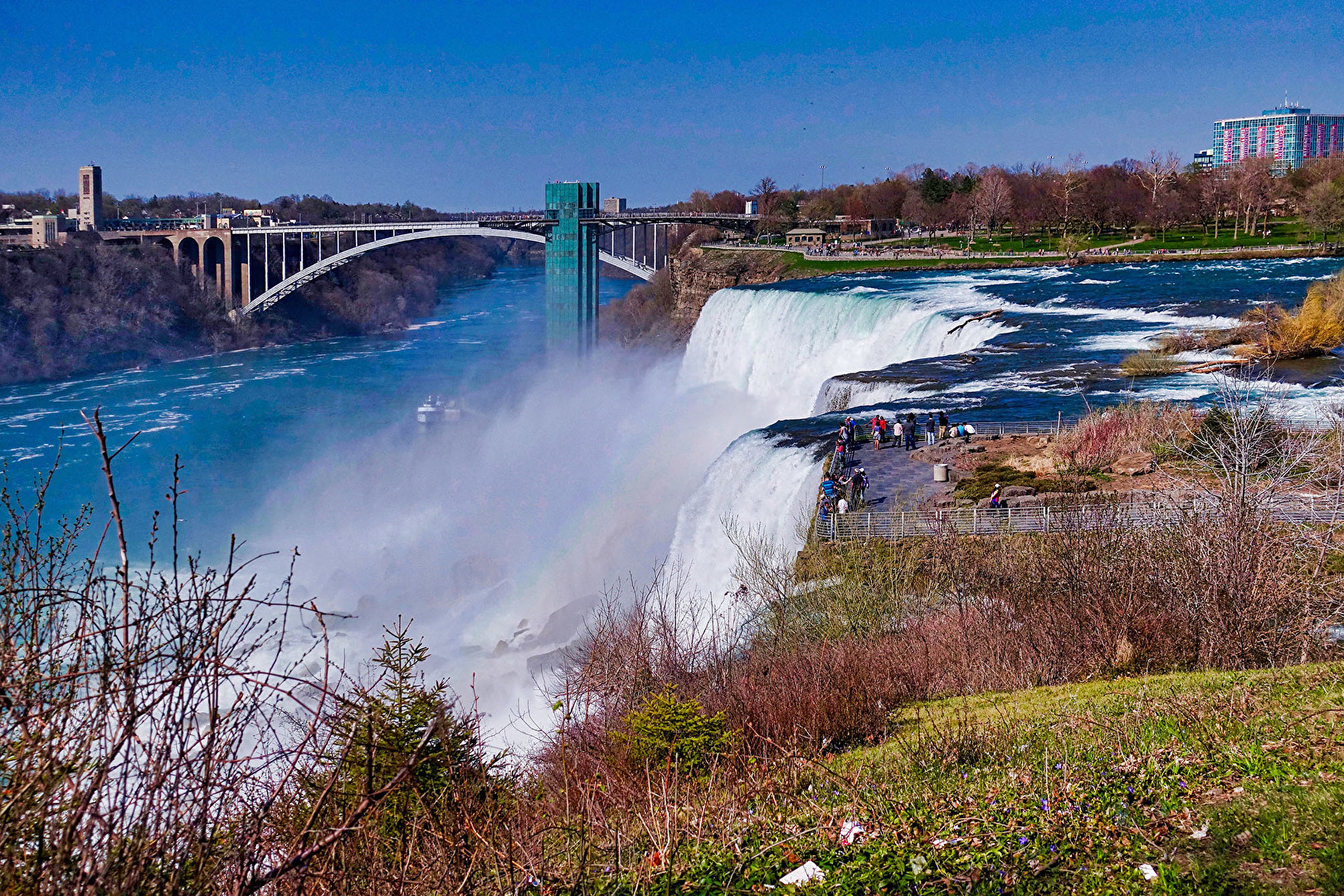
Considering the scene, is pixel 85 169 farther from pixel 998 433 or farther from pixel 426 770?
pixel 426 770

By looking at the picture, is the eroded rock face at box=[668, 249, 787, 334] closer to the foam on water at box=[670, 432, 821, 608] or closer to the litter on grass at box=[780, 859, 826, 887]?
the foam on water at box=[670, 432, 821, 608]

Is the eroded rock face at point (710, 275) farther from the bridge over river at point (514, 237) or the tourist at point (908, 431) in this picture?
the tourist at point (908, 431)

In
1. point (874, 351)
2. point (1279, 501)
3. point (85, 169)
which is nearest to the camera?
point (1279, 501)

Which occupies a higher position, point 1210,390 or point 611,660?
point 1210,390

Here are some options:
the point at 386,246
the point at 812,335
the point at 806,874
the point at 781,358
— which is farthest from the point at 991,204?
the point at 806,874

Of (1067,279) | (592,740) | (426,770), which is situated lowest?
(592,740)

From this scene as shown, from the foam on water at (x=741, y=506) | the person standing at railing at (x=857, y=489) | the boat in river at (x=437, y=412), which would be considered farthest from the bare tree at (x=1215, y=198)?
the person standing at railing at (x=857, y=489)

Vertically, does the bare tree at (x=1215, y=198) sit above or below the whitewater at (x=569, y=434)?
above

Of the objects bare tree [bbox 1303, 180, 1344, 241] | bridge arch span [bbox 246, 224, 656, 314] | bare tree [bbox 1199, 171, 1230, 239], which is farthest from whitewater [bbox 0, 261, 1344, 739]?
bare tree [bbox 1199, 171, 1230, 239]

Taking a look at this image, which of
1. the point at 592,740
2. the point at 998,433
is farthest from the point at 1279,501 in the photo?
the point at 592,740
